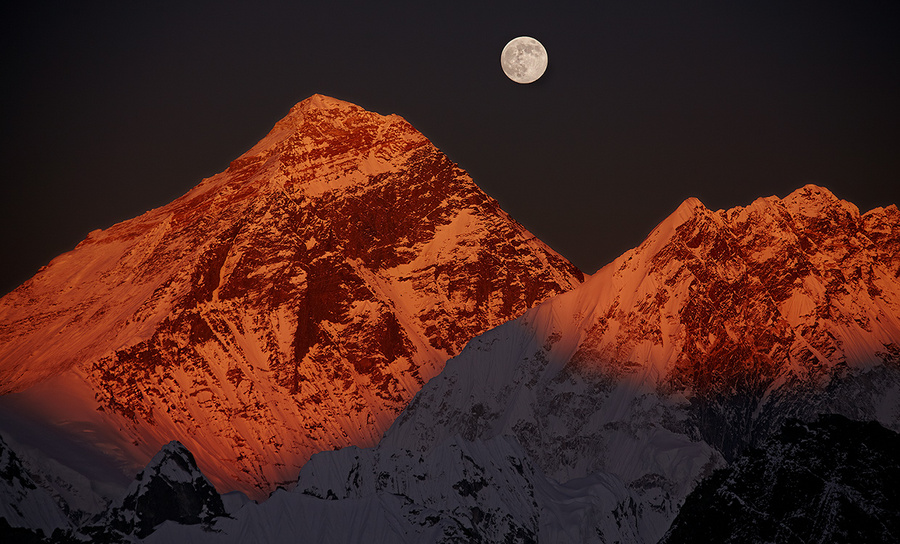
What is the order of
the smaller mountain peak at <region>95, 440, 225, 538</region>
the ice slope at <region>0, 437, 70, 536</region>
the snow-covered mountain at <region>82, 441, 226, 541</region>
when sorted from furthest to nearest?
the smaller mountain peak at <region>95, 440, 225, 538</region> < the snow-covered mountain at <region>82, 441, 226, 541</region> < the ice slope at <region>0, 437, 70, 536</region>

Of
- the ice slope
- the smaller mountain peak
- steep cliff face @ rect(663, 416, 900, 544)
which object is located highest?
steep cliff face @ rect(663, 416, 900, 544)

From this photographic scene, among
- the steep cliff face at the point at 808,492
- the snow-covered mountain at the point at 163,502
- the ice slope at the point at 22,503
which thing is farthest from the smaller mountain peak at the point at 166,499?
the steep cliff face at the point at 808,492

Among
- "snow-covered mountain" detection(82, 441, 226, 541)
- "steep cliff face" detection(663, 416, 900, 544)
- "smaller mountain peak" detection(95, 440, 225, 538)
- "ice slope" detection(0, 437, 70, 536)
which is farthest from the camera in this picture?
"smaller mountain peak" detection(95, 440, 225, 538)

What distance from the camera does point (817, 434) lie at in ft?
364

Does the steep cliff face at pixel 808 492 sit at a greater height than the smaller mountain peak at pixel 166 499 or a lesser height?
greater

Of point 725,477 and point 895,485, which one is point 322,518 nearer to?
point 725,477

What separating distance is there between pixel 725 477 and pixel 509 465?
288 feet

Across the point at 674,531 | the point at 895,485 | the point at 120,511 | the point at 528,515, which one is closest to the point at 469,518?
the point at 528,515

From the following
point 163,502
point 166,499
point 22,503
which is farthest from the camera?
point 166,499

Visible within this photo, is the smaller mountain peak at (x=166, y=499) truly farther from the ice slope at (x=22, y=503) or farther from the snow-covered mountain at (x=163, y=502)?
the ice slope at (x=22, y=503)

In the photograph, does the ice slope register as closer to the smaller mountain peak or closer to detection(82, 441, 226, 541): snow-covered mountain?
detection(82, 441, 226, 541): snow-covered mountain

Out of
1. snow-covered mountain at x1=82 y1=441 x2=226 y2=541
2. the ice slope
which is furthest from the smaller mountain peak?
the ice slope

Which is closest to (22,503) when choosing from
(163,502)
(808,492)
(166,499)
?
(163,502)

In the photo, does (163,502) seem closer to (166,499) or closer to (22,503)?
(166,499)
